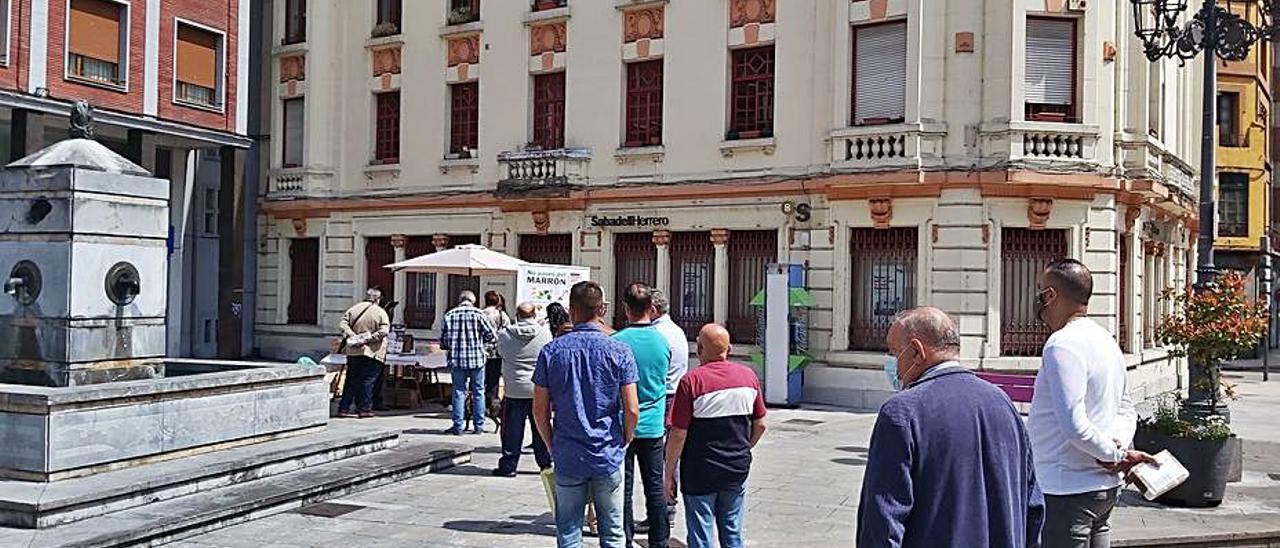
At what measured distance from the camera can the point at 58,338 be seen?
1044 centimetres

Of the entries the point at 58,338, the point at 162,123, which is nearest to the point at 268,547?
the point at 58,338

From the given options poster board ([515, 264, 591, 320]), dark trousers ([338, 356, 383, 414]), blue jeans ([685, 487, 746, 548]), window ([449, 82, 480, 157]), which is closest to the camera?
blue jeans ([685, 487, 746, 548])

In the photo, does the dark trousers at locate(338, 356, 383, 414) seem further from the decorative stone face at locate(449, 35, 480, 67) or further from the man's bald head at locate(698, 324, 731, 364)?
the decorative stone face at locate(449, 35, 480, 67)

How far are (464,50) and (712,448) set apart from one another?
65.7ft

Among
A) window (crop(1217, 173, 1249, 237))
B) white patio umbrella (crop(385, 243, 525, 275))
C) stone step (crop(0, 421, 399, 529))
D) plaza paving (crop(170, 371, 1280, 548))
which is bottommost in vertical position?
plaza paving (crop(170, 371, 1280, 548))

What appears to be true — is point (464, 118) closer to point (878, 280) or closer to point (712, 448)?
point (878, 280)

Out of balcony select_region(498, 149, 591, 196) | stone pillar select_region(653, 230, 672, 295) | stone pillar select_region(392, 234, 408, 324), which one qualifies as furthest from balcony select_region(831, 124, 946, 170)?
stone pillar select_region(392, 234, 408, 324)

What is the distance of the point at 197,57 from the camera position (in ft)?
86.2

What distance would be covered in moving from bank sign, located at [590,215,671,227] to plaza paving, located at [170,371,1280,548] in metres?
9.03

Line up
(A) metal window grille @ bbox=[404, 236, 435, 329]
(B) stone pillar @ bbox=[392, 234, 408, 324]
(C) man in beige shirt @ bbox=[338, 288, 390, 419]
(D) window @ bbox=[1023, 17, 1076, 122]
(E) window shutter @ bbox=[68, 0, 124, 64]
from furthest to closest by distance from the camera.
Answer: (B) stone pillar @ bbox=[392, 234, 408, 324] → (A) metal window grille @ bbox=[404, 236, 435, 329] → (E) window shutter @ bbox=[68, 0, 124, 64] → (D) window @ bbox=[1023, 17, 1076, 122] → (C) man in beige shirt @ bbox=[338, 288, 390, 419]

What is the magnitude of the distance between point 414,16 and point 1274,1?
17703 millimetres

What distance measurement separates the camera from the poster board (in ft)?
58.1

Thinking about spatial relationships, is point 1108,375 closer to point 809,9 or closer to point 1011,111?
point 1011,111

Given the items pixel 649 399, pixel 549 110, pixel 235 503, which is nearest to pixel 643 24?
pixel 549 110
